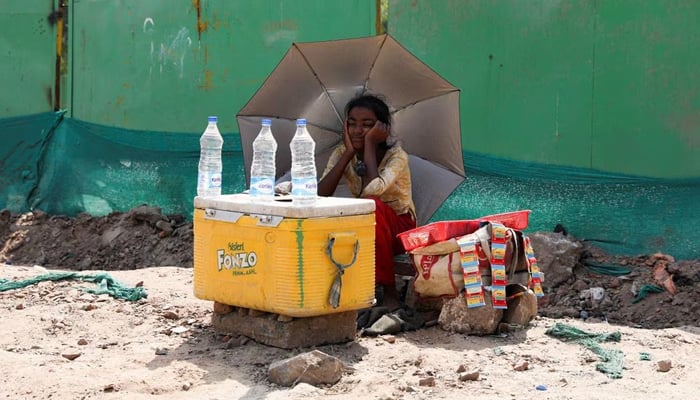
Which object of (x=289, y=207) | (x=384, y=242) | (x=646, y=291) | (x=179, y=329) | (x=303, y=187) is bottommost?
(x=179, y=329)

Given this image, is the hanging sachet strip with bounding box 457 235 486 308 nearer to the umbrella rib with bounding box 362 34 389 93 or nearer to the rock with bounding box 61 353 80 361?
the umbrella rib with bounding box 362 34 389 93

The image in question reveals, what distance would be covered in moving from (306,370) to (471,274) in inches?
52.7

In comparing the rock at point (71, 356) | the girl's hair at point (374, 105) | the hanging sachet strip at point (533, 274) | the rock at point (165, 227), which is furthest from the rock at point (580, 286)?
the rock at point (165, 227)

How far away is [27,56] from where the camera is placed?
9844 millimetres

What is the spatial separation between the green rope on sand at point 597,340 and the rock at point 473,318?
1.09 ft

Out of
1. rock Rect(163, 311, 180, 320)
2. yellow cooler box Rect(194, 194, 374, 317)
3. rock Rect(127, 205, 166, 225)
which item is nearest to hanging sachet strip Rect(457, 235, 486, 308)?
yellow cooler box Rect(194, 194, 374, 317)

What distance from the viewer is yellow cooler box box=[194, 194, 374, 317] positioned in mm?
4871

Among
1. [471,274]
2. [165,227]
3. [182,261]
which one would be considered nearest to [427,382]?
[471,274]

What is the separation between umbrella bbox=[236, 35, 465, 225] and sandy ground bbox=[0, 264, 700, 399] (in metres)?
1.19

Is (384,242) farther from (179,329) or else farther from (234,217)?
(179,329)

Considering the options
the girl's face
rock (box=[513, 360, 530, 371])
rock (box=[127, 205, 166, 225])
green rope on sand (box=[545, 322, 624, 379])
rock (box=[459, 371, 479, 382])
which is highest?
the girl's face

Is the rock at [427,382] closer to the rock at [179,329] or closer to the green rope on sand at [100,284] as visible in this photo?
the rock at [179,329]

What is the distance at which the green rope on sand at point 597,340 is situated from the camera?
192 inches

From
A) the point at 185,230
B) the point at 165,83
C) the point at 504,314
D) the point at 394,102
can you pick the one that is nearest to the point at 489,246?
the point at 504,314
